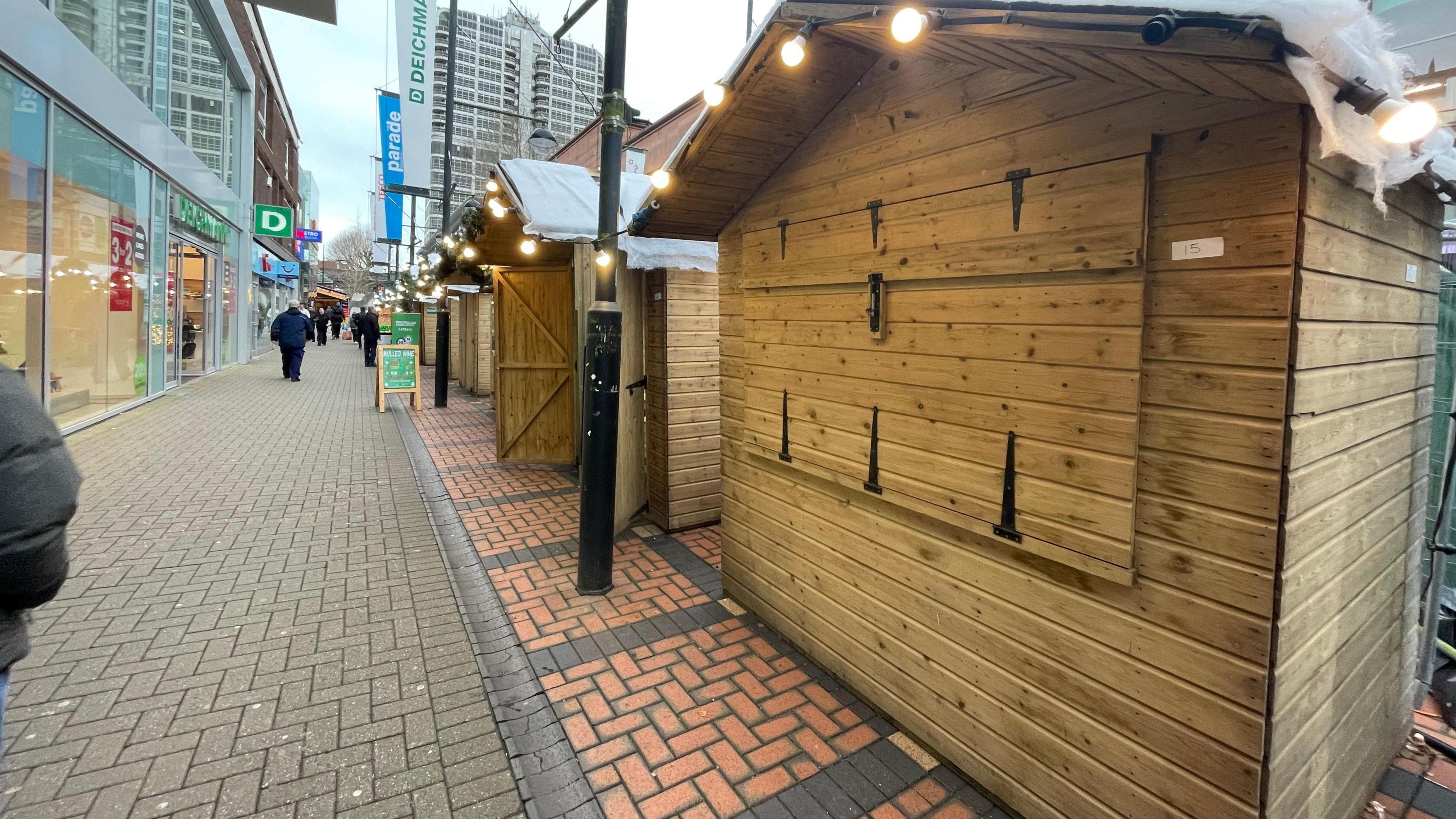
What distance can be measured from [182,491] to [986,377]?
7551 millimetres

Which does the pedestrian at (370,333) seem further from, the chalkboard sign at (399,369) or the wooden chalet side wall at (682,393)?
the wooden chalet side wall at (682,393)

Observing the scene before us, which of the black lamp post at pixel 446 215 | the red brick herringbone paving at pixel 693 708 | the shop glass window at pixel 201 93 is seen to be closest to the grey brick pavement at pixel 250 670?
the red brick herringbone paving at pixel 693 708

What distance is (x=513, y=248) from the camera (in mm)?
7816

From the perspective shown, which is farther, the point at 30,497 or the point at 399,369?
the point at 399,369

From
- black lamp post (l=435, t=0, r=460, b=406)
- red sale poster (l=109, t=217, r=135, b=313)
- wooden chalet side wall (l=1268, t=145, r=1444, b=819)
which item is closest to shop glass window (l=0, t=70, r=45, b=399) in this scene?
red sale poster (l=109, t=217, r=135, b=313)

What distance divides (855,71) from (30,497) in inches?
130

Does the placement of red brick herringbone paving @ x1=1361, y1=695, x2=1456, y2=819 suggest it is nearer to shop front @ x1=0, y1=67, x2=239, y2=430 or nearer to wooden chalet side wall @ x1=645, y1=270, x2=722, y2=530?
wooden chalet side wall @ x1=645, y1=270, x2=722, y2=530

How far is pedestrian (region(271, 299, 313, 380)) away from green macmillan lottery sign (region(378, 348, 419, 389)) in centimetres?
594

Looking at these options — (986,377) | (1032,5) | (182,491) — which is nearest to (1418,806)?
(986,377)

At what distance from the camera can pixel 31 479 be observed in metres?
1.53

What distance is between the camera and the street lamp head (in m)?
12.7

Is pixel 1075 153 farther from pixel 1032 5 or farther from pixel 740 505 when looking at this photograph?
pixel 740 505

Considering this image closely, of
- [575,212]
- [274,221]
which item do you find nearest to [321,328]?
[274,221]

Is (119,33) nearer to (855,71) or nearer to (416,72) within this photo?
(416,72)
